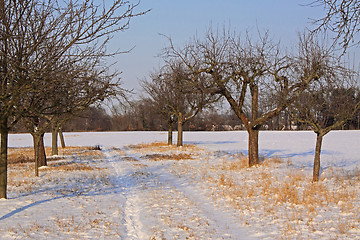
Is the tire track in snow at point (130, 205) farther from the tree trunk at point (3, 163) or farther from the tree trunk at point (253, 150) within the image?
the tree trunk at point (253, 150)

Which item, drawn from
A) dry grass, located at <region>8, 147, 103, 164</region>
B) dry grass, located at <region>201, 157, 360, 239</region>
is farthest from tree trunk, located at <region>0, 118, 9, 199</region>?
dry grass, located at <region>8, 147, 103, 164</region>

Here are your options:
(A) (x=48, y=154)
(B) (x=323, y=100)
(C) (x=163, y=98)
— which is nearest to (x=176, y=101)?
(C) (x=163, y=98)

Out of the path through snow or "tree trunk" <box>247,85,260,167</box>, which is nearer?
the path through snow

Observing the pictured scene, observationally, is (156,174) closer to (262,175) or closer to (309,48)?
(262,175)

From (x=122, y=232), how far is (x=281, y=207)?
4.40 metres

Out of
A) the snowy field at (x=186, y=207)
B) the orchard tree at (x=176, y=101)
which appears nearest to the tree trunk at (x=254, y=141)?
the snowy field at (x=186, y=207)

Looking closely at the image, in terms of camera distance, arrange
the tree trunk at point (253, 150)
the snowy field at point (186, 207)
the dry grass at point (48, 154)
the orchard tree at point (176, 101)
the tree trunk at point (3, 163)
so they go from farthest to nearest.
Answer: the orchard tree at point (176, 101) < the dry grass at point (48, 154) < the tree trunk at point (253, 150) < the tree trunk at point (3, 163) < the snowy field at point (186, 207)

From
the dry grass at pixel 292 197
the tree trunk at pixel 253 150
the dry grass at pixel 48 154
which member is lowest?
the dry grass at pixel 48 154

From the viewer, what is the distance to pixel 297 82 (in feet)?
42.4

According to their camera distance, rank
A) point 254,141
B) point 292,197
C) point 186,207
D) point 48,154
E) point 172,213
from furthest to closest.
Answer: point 48,154, point 254,141, point 292,197, point 186,207, point 172,213

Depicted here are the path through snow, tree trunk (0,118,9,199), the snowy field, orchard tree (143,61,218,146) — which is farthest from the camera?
orchard tree (143,61,218,146)

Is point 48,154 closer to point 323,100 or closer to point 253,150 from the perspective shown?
point 253,150

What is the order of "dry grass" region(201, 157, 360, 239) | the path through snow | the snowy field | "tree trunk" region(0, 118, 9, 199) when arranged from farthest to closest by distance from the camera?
"tree trunk" region(0, 118, 9, 199), "dry grass" region(201, 157, 360, 239), the path through snow, the snowy field

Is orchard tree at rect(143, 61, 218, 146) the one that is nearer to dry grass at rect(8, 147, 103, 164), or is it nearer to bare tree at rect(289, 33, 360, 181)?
dry grass at rect(8, 147, 103, 164)
